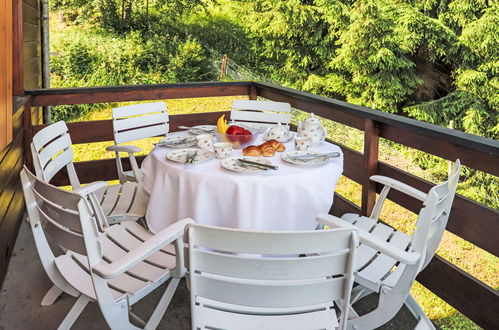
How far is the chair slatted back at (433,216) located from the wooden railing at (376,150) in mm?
311

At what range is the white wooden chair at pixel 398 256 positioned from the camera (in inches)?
55.6

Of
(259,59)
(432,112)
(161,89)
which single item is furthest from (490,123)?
(161,89)

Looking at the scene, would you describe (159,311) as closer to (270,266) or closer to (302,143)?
(270,266)

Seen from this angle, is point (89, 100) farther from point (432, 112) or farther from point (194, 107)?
point (432, 112)

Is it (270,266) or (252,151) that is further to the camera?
(252,151)

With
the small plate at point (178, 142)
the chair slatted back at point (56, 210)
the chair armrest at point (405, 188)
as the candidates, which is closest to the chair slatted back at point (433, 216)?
the chair armrest at point (405, 188)

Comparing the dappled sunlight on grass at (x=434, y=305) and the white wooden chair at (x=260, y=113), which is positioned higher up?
the white wooden chair at (x=260, y=113)

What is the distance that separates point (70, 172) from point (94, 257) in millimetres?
1174

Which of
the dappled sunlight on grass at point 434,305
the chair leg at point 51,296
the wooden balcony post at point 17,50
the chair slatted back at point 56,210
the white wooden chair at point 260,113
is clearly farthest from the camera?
the dappled sunlight on grass at point 434,305

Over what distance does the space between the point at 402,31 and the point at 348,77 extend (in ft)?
5.57

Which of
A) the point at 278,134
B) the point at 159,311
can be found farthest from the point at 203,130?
the point at 159,311

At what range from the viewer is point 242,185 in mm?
1762

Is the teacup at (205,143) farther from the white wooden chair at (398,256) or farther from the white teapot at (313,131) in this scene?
the white wooden chair at (398,256)

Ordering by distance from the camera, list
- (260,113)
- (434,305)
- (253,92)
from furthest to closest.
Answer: (434,305), (253,92), (260,113)
